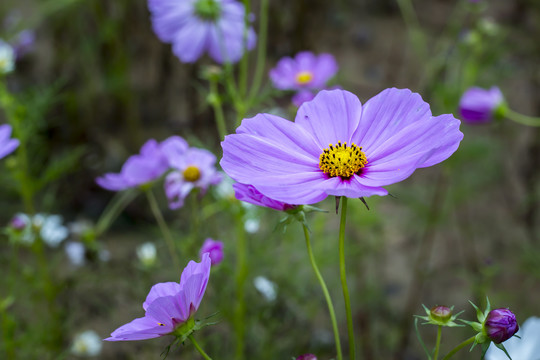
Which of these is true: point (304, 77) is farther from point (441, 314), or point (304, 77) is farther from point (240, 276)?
point (441, 314)

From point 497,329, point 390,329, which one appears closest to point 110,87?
point 390,329

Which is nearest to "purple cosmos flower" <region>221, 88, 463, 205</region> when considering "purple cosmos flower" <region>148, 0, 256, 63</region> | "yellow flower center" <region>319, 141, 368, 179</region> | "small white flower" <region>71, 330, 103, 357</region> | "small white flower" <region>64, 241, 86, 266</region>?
"yellow flower center" <region>319, 141, 368, 179</region>

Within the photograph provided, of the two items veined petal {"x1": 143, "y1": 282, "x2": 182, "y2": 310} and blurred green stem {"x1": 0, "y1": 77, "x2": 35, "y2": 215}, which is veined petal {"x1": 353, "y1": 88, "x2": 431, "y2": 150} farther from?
blurred green stem {"x1": 0, "y1": 77, "x2": 35, "y2": 215}

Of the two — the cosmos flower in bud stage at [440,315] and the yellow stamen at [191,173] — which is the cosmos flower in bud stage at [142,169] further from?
the cosmos flower in bud stage at [440,315]

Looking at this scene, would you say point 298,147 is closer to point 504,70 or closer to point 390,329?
point 504,70

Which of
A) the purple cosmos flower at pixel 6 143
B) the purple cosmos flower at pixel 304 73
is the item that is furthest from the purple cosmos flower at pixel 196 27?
the purple cosmos flower at pixel 6 143
